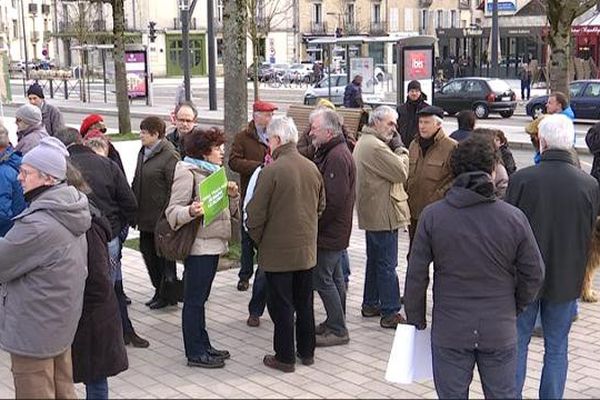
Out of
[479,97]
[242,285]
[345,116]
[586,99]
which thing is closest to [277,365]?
[242,285]

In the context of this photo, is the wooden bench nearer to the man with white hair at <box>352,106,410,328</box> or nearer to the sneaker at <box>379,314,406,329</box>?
the man with white hair at <box>352,106,410,328</box>

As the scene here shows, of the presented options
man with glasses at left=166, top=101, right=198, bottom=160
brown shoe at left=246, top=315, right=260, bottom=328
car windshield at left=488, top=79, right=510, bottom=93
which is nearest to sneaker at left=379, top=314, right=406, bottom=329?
brown shoe at left=246, top=315, right=260, bottom=328

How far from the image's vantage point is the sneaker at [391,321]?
719 centimetres

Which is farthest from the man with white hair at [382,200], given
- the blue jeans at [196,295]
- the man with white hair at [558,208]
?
the man with white hair at [558,208]

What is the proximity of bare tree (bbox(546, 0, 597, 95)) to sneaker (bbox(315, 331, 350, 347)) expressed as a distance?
12009 mm

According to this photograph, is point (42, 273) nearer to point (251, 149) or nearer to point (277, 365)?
point (277, 365)

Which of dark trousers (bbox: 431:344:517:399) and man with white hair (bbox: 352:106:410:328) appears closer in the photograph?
dark trousers (bbox: 431:344:517:399)

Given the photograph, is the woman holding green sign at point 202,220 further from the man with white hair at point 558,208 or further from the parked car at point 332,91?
the parked car at point 332,91

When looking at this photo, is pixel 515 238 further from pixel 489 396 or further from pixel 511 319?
pixel 489 396

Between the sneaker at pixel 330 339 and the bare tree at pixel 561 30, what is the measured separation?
12.0m

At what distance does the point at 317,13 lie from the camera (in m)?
80.2

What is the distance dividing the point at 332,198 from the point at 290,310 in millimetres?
969

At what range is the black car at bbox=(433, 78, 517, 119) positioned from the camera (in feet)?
97.0

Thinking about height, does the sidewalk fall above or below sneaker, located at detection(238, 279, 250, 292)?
below
